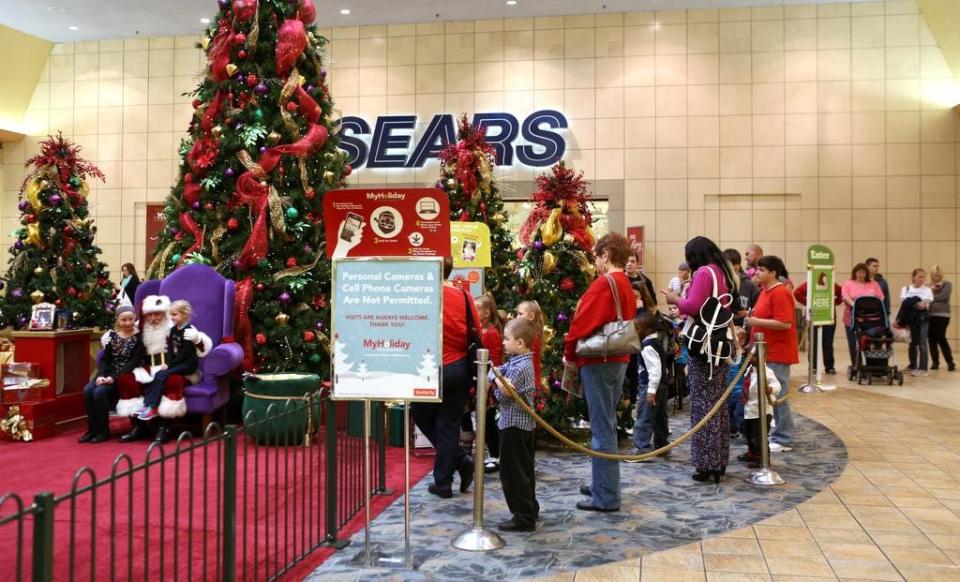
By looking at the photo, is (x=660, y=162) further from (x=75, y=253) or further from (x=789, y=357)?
(x=75, y=253)

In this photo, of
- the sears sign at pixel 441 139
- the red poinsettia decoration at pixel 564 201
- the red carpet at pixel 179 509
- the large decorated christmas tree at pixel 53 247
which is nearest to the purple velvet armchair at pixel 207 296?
the red carpet at pixel 179 509

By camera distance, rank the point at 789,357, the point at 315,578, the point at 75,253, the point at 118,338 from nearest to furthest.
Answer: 1. the point at 315,578
2. the point at 789,357
3. the point at 118,338
4. the point at 75,253

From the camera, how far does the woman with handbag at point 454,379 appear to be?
15.7 feet

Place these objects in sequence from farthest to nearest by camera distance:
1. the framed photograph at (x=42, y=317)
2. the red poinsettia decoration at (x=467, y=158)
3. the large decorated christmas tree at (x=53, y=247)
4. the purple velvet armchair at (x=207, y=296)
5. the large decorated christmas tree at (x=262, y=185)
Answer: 1. the red poinsettia decoration at (x=467, y=158)
2. the large decorated christmas tree at (x=53, y=247)
3. the large decorated christmas tree at (x=262, y=185)
4. the framed photograph at (x=42, y=317)
5. the purple velvet armchair at (x=207, y=296)

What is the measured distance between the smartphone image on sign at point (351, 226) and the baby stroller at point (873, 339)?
28.5ft

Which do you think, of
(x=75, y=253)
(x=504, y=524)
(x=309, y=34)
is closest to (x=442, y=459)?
(x=504, y=524)

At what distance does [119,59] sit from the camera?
1633 cm

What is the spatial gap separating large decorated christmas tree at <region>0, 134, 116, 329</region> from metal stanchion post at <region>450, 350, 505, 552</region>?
232 inches

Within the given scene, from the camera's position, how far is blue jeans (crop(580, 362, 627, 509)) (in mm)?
4418

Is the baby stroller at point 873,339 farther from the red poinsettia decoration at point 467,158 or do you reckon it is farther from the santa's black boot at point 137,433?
the santa's black boot at point 137,433

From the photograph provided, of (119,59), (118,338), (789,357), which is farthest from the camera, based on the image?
(119,59)

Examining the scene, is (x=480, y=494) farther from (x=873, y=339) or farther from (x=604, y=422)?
(x=873, y=339)

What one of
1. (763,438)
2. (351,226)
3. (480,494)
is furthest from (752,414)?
(351,226)

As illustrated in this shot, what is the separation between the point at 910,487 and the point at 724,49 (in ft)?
35.9
